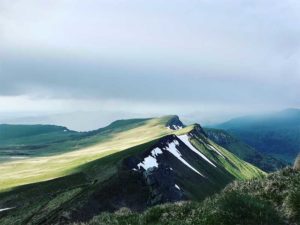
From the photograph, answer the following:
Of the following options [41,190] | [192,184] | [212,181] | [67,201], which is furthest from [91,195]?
[212,181]

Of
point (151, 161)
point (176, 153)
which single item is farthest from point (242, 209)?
point (176, 153)

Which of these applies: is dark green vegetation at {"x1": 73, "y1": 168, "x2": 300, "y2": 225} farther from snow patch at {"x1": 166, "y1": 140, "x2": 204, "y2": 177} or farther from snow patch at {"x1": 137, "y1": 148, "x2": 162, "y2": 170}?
snow patch at {"x1": 166, "y1": 140, "x2": 204, "y2": 177}

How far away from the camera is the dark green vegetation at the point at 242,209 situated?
15.4m

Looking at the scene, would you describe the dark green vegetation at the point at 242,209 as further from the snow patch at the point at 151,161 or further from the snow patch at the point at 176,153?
the snow patch at the point at 176,153

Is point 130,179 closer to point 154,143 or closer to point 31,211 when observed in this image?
point 31,211

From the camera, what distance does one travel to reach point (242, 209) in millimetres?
15547

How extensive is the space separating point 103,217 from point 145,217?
2.72m

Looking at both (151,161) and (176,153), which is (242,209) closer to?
(151,161)

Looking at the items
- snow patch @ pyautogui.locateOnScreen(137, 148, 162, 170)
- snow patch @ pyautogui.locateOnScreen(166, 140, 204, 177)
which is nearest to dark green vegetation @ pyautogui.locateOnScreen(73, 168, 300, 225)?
snow patch @ pyautogui.locateOnScreen(137, 148, 162, 170)

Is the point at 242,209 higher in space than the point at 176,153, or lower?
higher

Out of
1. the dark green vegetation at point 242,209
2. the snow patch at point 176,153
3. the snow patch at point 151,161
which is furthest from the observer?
the snow patch at point 176,153

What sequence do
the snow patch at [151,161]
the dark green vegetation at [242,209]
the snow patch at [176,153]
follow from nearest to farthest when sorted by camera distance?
the dark green vegetation at [242,209] → the snow patch at [151,161] → the snow patch at [176,153]

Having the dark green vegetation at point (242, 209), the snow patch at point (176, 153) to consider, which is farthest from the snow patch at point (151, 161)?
the dark green vegetation at point (242, 209)

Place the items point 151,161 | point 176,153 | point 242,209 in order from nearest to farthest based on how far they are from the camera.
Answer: point 242,209, point 151,161, point 176,153
